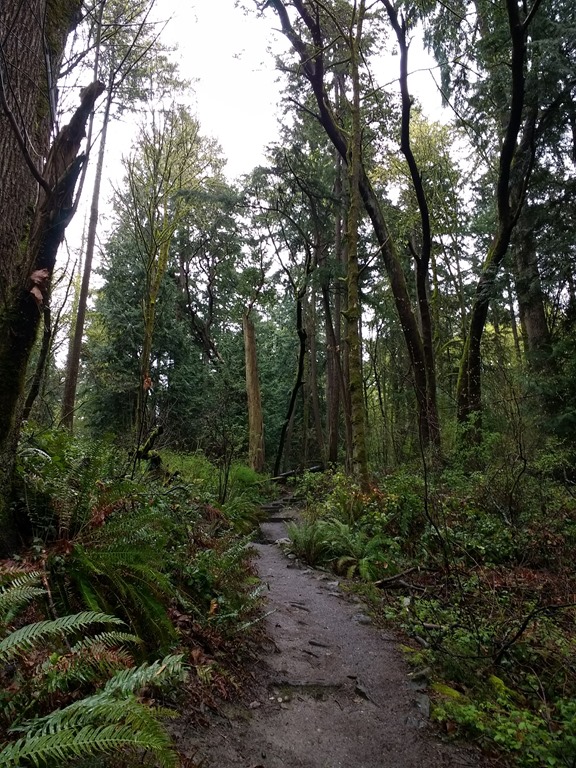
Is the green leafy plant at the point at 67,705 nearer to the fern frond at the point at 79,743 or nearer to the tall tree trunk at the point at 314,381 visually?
the fern frond at the point at 79,743

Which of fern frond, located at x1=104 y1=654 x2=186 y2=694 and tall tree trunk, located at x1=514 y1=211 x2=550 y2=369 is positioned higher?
tall tree trunk, located at x1=514 y1=211 x2=550 y2=369

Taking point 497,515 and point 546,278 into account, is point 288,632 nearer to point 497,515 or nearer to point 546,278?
point 497,515

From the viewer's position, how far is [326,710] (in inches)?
114

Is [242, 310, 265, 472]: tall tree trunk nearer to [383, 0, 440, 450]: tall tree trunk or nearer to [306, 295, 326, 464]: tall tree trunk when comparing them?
[306, 295, 326, 464]: tall tree trunk

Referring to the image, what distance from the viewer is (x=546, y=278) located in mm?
8812

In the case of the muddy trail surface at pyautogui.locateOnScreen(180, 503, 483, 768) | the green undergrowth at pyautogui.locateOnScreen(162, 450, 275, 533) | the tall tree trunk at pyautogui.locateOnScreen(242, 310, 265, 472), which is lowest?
the muddy trail surface at pyautogui.locateOnScreen(180, 503, 483, 768)

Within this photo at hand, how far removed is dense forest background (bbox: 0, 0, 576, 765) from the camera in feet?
10.9

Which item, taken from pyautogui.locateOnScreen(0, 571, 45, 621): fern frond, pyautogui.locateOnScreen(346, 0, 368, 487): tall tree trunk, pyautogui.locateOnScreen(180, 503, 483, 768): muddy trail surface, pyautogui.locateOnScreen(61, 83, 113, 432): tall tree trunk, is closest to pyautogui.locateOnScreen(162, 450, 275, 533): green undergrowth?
pyautogui.locateOnScreen(346, 0, 368, 487): tall tree trunk

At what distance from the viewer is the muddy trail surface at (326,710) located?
7.77 feet

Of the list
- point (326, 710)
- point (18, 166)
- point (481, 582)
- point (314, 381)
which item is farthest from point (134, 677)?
point (314, 381)

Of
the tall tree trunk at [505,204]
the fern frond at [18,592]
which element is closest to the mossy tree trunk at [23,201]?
the fern frond at [18,592]

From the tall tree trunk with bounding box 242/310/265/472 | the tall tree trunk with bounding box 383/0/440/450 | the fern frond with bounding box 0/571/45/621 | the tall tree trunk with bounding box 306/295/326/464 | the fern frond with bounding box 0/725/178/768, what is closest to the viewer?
the fern frond with bounding box 0/725/178/768

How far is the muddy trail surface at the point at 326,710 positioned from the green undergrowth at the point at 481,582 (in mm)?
214

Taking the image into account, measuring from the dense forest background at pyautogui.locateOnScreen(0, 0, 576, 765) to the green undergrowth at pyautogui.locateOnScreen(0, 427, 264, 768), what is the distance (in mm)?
105
